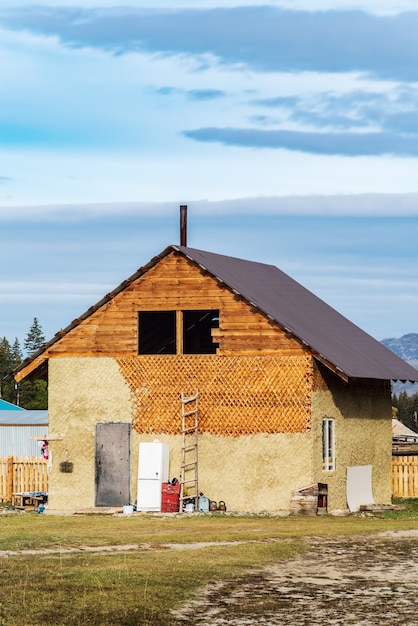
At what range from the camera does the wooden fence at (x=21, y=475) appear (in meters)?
40.8

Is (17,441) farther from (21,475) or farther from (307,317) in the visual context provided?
(307,317)

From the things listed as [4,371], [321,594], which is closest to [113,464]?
[321,594]

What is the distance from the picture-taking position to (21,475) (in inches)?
1623

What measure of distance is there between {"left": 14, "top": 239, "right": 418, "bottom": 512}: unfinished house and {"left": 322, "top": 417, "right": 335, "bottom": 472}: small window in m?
0.04

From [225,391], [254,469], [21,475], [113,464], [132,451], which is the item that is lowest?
[21,475]

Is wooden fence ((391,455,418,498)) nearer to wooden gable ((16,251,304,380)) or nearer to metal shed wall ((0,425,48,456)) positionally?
wooden gable ((16,251,304,380))

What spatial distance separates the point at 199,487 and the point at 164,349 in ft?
22.3

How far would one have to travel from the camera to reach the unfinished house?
113 ft

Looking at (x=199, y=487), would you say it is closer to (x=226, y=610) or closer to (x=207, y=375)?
(x=207, y=375)

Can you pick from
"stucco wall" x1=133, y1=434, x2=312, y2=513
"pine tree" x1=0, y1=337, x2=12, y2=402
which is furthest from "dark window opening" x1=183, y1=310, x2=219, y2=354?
"pine tree" x1=0, y1=337, x2=12, y2=402

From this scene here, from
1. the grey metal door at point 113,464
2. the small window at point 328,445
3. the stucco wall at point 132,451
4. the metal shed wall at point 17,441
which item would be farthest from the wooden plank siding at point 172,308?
the metal shed wall at point 17,441

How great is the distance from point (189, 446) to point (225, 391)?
6.04 ft

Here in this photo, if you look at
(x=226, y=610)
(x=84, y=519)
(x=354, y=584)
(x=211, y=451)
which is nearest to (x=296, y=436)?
(x=211, y=451)

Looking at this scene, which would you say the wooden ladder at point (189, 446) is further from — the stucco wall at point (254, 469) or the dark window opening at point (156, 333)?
the dark window opening at point (156, 333)
